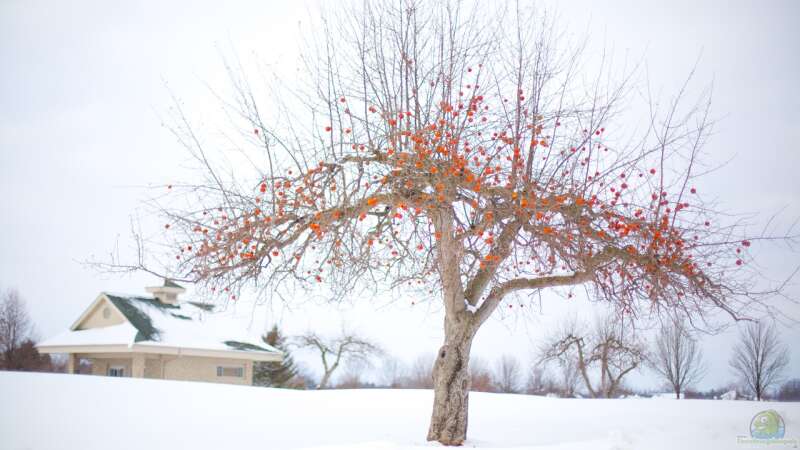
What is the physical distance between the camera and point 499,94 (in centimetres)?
795

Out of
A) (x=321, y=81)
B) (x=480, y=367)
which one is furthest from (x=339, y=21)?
(x=480, y=367)

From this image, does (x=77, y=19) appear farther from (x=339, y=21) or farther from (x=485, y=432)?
(x=485, y=432)

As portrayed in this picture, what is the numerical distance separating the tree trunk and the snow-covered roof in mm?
13722

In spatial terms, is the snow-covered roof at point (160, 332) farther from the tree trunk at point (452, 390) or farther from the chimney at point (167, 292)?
the tree trunk at point (452, 390)

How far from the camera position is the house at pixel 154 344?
69.1 feet

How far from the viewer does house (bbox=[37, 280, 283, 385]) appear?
21062mm

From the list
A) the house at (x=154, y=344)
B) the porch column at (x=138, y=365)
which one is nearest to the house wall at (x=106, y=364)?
the house at (x=154, y=344)

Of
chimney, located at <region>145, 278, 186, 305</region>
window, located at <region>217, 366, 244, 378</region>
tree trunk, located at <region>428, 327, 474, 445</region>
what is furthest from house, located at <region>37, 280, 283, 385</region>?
tree trunk, located at <region>428, 327, 474, 445</region>

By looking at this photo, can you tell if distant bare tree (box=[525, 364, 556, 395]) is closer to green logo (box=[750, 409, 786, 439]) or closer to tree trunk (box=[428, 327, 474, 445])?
green logo (box=[750, 409, 786, 439])

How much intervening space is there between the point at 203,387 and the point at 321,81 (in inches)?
316

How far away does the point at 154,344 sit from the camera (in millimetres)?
20594

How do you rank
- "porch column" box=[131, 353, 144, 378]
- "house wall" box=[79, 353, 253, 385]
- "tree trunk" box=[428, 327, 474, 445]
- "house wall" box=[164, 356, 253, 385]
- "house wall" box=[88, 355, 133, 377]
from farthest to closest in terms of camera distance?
1. "house wall" box=[88, 355, 133, 377]
2. "house wall" box=[164, 356, 253, 385]
3. "house wall" box=[79, 353, 253, 385]
4. "porch column" box=[131, 353, 144, 378]
5. "tree trunk" box=[428, 327, 474, 445]

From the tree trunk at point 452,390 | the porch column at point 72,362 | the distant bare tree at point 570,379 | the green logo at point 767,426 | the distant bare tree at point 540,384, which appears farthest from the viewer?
the distant bare tree at point 540,384

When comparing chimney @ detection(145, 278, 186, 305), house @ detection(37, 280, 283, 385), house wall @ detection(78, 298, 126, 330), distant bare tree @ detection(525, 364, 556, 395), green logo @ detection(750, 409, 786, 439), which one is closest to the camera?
green logo @ detection(750, 409, 786, 439)
